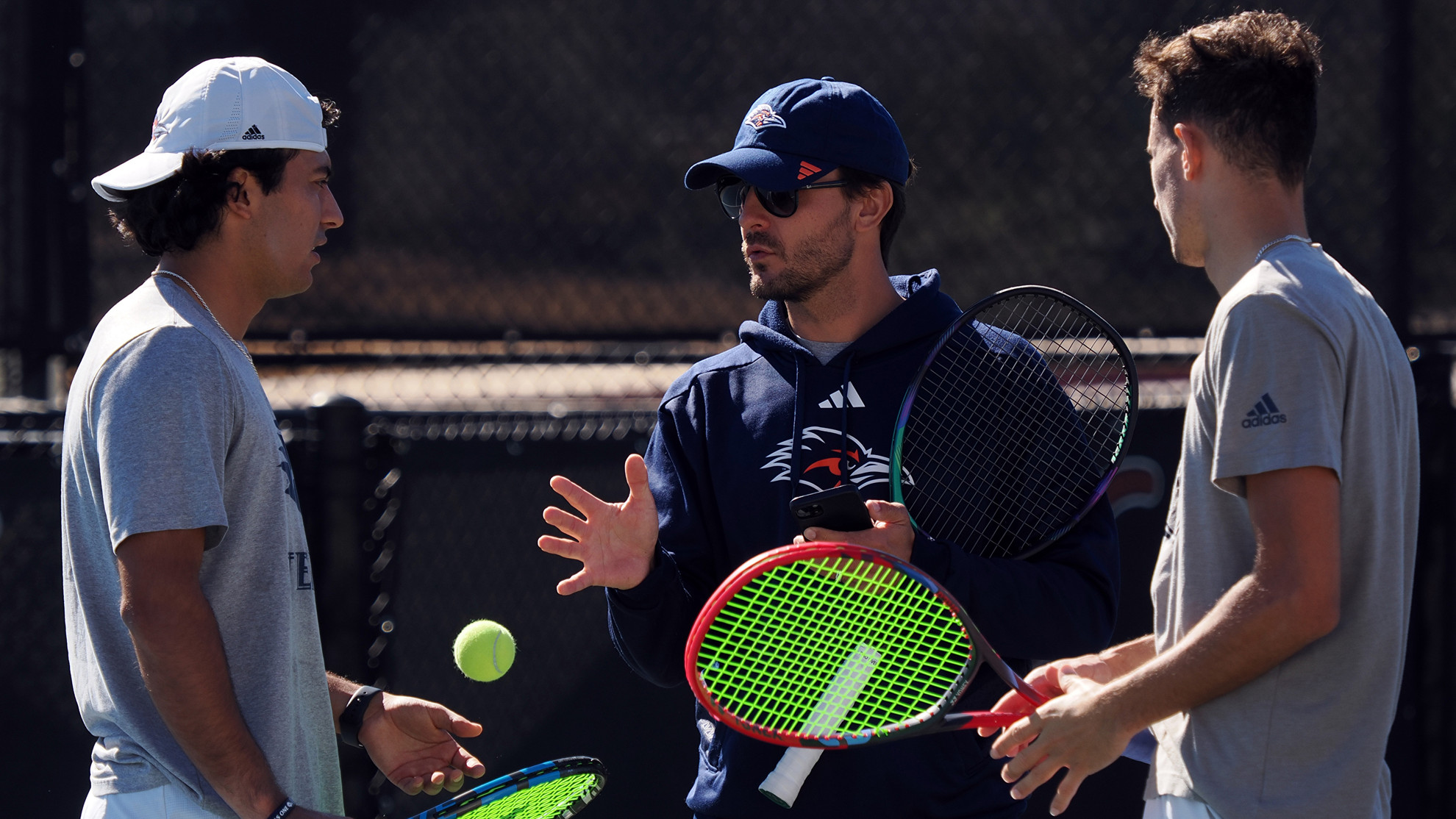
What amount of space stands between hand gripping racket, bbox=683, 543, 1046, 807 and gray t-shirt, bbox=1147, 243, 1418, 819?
0.29 meters

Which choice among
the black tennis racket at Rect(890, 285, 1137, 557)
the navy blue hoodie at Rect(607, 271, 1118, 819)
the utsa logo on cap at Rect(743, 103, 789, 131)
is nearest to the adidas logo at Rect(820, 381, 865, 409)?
the navy blue hoodie at Rect(607, 271, 1118, 819)

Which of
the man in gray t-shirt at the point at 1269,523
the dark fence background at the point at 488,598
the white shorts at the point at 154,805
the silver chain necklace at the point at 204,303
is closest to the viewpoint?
the man in gray t-shirt at the point at 1269,523

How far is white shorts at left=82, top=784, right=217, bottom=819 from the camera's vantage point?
1.76m

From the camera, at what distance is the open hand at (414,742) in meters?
2.12

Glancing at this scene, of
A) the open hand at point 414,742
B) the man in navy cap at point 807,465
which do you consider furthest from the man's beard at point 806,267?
the open hand at point 414,742

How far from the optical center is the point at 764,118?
2234 mm

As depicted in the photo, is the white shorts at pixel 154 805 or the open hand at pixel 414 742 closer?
the white shorts at pixel 154 805

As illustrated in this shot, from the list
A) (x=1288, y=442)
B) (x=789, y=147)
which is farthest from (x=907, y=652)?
(x=789, y=147)

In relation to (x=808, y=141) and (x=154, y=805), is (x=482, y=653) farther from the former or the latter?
(x=808, y=141)

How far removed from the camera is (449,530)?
128 inches

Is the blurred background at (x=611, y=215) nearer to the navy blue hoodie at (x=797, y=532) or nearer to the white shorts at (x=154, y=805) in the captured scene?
the navy blue hoodie at (x=797, y=532)

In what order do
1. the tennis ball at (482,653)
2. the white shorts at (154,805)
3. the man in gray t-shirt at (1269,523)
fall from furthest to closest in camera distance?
the tennis ball at (482,653)
the white shorts at (154,805)
the man in gray t-shirt at (1269,523)

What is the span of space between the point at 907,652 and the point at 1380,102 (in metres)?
2.79

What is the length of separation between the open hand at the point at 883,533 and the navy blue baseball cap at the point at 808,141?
61cm
